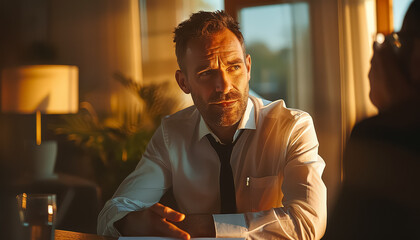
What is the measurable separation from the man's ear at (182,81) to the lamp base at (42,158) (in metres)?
0.76

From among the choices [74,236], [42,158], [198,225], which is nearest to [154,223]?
[198,225]

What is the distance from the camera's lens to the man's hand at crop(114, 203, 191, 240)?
1240 mm

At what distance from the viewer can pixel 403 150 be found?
4.22ft

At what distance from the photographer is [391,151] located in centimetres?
130

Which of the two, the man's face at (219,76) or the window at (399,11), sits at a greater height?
the window at (399,11)

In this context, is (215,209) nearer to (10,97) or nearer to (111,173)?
(111,173)

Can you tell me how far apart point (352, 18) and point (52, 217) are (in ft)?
3.77

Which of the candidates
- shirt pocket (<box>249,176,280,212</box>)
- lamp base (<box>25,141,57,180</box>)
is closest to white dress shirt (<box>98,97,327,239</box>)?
shirt pocket (<box>249,176,280,212</box>)

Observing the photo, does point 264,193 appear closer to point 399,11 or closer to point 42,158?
point 399,11

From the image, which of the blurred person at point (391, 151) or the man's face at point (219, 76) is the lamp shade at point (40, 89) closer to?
the man's face at point (219, 76)

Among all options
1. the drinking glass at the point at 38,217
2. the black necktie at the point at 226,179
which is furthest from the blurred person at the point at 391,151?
the drinking glass at the point at 38,217

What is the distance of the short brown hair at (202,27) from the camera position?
4.96 ft

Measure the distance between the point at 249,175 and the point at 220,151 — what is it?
5.6 inches

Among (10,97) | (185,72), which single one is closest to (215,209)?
(185,72)
